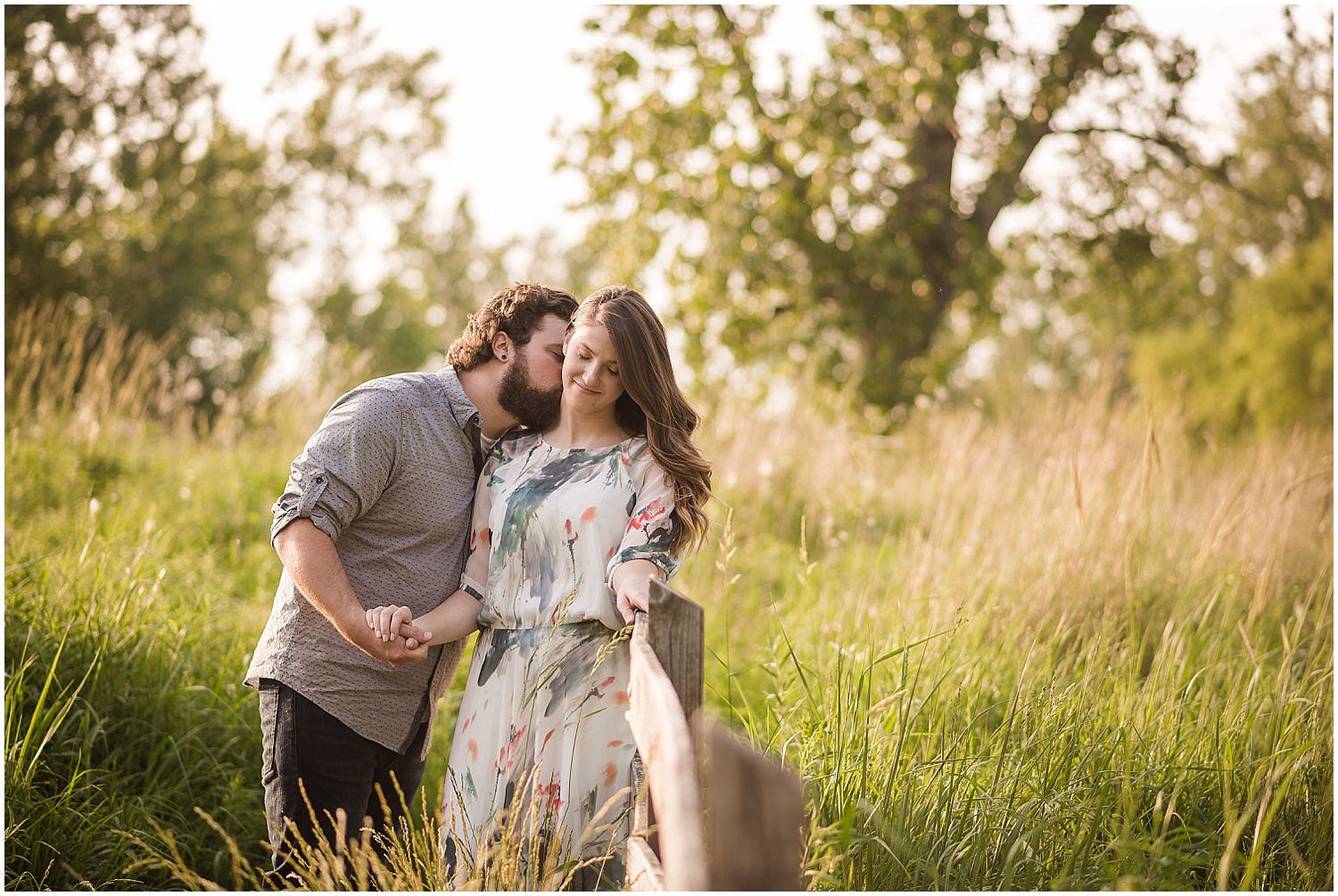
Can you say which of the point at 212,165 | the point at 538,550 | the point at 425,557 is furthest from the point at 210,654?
the point at 212,165

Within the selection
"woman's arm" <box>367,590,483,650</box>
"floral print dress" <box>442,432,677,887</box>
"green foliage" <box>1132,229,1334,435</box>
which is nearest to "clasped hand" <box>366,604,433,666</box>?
"woman's arm" <box>367,590,483,650</box>

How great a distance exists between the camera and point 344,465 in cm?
252

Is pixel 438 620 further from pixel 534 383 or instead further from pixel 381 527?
pixel 534 383

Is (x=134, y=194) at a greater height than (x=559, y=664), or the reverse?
(x=134, y=194)

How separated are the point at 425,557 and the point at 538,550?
0.43 meters

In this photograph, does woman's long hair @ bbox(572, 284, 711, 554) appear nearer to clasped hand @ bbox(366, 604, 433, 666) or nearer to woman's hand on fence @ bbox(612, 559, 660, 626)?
woman's hand on fence @ bbox(612, 559, 660, 626)

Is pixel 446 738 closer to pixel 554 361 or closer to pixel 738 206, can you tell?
pixel 554 361

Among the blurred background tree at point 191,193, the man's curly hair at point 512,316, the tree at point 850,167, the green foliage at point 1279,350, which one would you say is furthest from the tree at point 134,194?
the green foliage at point 1279,350

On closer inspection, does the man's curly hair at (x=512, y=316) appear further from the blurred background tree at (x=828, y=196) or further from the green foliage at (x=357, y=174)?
the green foliage at (x=357, y=174)

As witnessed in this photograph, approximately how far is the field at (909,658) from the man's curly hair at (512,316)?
89 cm

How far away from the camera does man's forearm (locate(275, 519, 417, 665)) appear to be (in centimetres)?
243

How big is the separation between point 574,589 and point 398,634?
49cm

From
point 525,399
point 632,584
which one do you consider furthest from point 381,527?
point 632,584

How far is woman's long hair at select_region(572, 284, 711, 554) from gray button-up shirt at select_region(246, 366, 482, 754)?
558 millimetres
